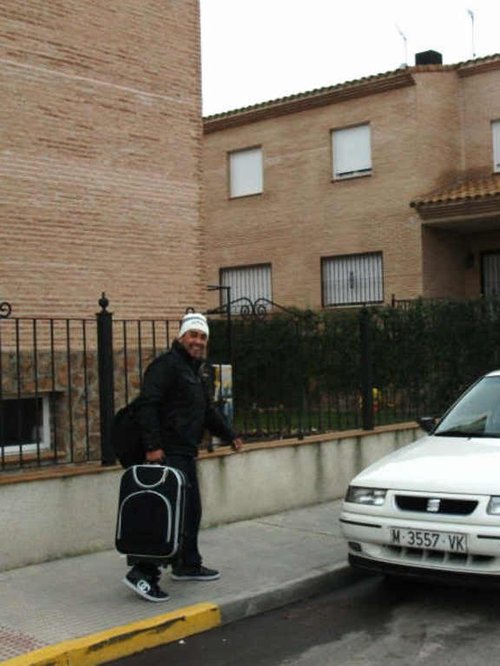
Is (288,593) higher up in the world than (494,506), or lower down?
lower down

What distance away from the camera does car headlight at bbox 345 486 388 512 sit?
5.61 m

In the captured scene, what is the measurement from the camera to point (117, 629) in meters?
4.89

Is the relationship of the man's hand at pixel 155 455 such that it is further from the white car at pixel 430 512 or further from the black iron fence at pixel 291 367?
the black iron fence at pixel 291 367

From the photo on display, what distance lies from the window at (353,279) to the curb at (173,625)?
1445 centimetres

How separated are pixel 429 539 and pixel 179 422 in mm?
1723

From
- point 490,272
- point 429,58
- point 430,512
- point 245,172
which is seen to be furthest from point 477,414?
point 429,58

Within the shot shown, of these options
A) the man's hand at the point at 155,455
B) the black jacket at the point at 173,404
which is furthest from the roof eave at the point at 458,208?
the man's hand at the point at 155,455

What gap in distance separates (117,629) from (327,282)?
16.7 metres

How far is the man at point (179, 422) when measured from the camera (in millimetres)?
5406

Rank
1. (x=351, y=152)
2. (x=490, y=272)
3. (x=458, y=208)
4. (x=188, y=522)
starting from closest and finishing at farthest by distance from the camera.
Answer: (x=188, y=522)
(x=458, y=208)
(x=490, y=272)
(x=351, y=152)

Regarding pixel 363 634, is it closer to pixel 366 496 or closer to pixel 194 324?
pixel 366 496

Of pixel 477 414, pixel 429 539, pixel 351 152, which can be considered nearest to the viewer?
pixel 429 539

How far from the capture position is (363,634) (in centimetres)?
510

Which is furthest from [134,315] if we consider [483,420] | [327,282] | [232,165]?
[232,165]
